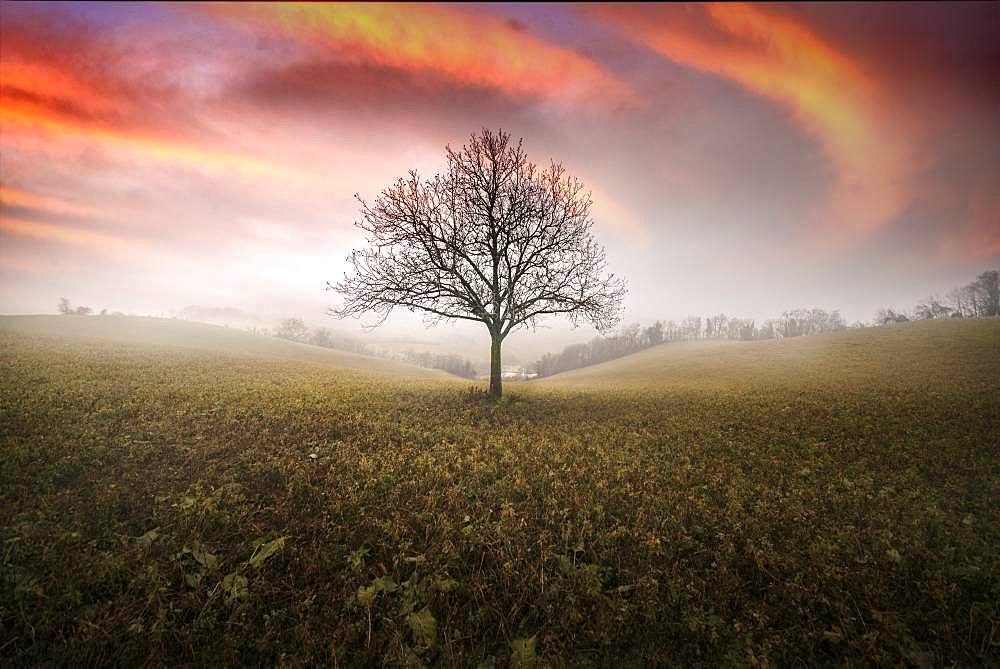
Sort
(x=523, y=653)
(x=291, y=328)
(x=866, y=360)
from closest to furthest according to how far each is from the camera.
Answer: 1. (x=523, y=653)
2. (x=866, y=360)
3. (x=291, y=328)

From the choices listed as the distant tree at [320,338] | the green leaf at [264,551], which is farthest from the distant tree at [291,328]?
the green leaf at [264,551]

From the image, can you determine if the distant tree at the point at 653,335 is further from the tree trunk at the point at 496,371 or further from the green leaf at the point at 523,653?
the green leaf at the point at 523,653

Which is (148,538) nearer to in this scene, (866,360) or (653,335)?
(866,360)

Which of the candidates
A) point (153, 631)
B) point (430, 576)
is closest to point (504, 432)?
point (430, 576)

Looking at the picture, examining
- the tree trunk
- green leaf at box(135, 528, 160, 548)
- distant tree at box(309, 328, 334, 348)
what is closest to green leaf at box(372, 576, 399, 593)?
green leaf at box(135, 528, 160, 548)

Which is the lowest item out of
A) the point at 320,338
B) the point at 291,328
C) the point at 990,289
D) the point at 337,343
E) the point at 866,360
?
the point at 337,343

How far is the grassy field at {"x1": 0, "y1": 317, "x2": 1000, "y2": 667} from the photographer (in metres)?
4.05

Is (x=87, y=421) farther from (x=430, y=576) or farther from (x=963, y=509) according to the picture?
(x=963, y=509)

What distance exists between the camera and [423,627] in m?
4.24

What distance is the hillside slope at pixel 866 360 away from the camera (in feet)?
73.9

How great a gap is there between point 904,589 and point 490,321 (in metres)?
14.1

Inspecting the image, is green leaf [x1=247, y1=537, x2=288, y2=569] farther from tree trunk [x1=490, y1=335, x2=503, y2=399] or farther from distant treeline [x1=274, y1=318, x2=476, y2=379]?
distant treeline [x1=274, y1=318, x2=476, y2=379]

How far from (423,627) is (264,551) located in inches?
110

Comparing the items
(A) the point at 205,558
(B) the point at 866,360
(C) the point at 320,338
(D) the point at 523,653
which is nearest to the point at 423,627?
(D) the point at 523,653
